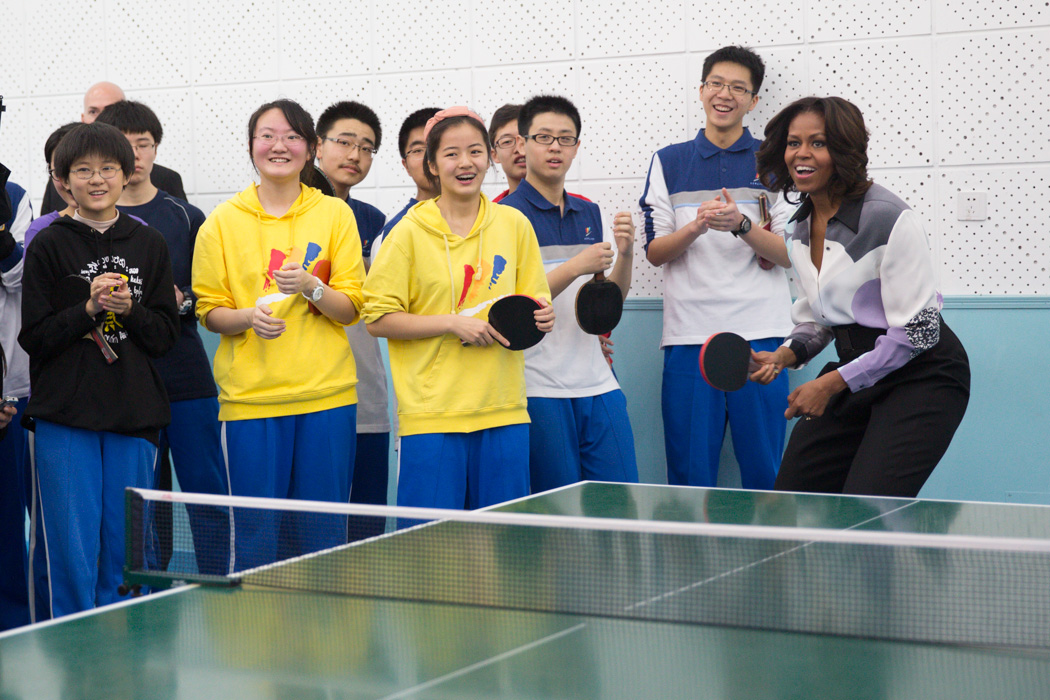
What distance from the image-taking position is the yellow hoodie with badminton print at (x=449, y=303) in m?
3.51

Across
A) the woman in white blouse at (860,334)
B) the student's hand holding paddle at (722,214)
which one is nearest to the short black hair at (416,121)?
the student's hand holding paddle at (722,214)

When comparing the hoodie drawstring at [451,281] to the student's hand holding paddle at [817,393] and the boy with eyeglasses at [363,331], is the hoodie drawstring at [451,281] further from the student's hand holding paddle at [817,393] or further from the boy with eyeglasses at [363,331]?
the student's hand holding paddle at [817,393]

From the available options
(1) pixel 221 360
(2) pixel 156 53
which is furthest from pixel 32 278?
(2) pixel 156 53

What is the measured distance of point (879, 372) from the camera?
2.99 metres

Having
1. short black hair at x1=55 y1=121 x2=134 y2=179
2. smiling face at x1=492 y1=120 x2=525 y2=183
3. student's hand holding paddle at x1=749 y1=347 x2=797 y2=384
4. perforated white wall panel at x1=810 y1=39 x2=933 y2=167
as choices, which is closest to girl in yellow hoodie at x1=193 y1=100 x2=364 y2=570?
short black hair at x1=55 y1=121 x2=134 y2=179

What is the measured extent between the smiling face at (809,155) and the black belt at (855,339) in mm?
438

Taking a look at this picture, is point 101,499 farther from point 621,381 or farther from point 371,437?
point 621,381

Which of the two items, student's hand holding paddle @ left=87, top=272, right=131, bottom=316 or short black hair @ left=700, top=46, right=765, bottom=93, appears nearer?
student's hand holding paddle @ left=87, top=272, right=131, bottom=316

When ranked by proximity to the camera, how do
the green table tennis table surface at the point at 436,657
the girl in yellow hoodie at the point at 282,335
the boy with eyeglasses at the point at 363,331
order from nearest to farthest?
the green table tennis table surface at the point at 436,657 → the girl in yellow hoodie at the point at 282,335 → the boy with eyeglasses at the point at 363,331

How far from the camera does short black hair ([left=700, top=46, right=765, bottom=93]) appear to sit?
15.1ft

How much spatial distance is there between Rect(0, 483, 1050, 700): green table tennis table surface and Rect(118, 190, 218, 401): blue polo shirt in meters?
2.52

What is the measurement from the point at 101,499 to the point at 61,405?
327mm

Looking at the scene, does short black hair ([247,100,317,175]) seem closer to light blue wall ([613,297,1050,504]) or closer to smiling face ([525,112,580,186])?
smiling face ([525,112,580,186])

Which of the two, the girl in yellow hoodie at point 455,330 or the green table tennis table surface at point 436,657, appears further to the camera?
the girl in yellow hoodie at point 455,330
